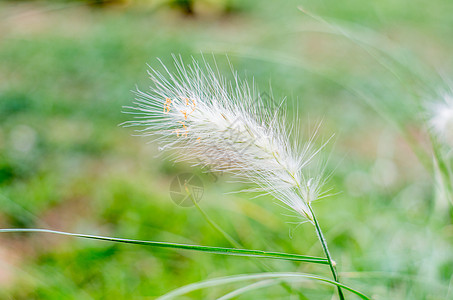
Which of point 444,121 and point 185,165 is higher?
point 185,165

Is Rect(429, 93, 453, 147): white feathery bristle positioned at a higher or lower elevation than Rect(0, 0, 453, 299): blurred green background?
lower

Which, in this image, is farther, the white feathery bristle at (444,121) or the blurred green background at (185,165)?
the blurred green background at (185,165)

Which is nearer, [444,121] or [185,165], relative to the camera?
[444,121]

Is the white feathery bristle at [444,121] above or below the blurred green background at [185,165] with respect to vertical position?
below

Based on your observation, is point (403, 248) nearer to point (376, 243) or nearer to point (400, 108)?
point (376, 243)

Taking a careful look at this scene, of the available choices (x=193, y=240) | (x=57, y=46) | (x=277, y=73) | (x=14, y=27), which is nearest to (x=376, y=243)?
(x=193, y=240)
